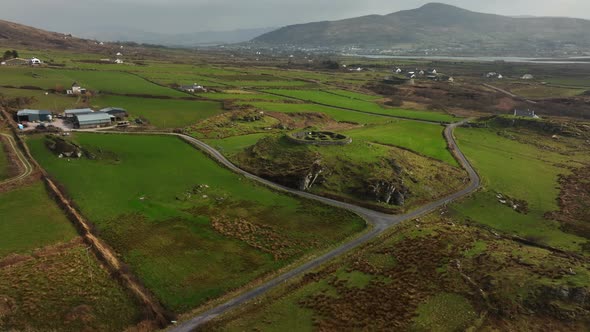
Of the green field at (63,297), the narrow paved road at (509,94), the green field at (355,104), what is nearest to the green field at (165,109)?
the green field at (355,104)

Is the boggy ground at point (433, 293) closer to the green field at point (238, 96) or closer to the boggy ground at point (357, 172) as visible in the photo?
the boggy ground at point (357, 172)

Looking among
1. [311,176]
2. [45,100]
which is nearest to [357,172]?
[311,176]

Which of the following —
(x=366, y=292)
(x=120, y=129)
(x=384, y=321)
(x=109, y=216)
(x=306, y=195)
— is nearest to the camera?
(x=384, y=321)

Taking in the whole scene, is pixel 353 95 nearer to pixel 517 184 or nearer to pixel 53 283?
pixel 517 184

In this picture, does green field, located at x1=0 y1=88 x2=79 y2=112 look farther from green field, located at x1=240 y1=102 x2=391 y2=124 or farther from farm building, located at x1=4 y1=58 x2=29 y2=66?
farm building, located at x1=4 y1=58 x2=29 y2=66

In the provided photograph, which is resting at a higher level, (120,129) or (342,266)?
(120,129)

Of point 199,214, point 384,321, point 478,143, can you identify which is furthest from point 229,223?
point 478,143

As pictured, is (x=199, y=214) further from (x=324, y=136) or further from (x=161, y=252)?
(x=324, y=136)
